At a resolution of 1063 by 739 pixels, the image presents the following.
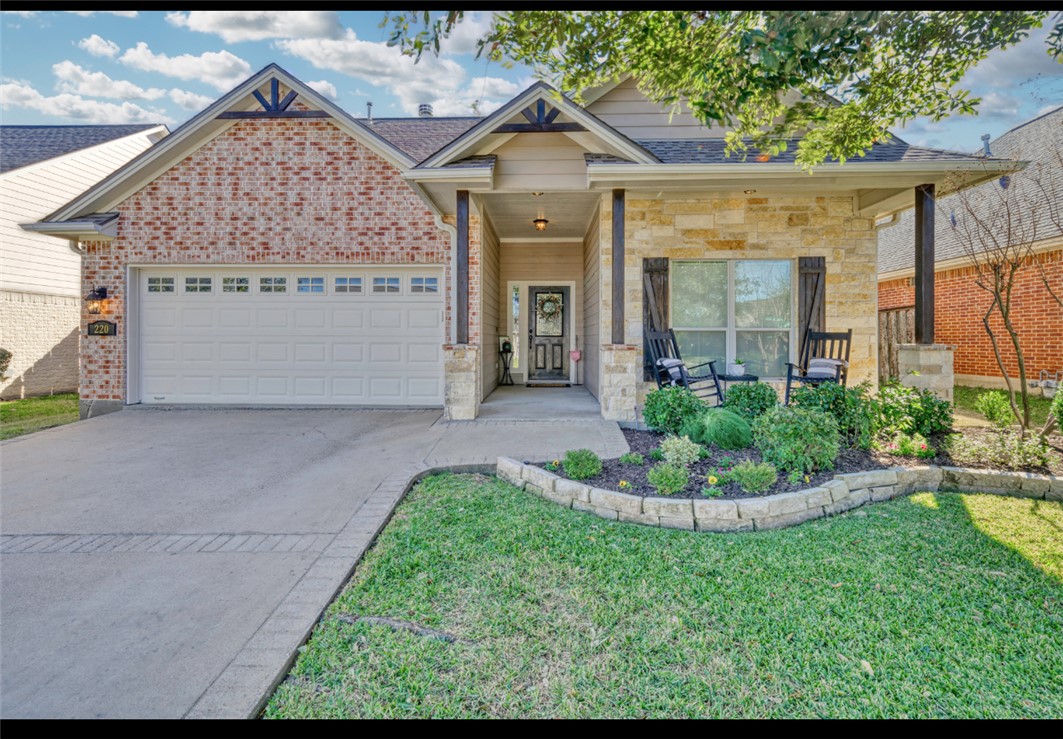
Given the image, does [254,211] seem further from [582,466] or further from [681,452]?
[681,452]

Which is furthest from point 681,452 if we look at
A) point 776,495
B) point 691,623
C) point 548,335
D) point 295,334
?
point 548,335

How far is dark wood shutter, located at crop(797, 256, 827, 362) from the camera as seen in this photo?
7.09 meters

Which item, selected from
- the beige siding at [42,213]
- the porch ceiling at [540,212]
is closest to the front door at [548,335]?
the porch ceiling at [540,212]

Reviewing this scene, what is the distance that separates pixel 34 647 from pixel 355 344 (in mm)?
6300

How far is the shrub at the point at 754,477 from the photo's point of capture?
367cm

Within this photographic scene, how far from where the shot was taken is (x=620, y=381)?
6.35 m

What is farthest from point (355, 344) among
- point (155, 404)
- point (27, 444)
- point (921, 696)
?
point (921, 696)

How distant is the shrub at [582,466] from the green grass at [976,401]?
557cm

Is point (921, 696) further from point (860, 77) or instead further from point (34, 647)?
point (860, 77)

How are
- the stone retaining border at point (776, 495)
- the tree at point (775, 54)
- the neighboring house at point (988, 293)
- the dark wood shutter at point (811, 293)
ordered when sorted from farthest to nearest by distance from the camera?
1. the neighboring house at point (988, 293)
2. the dark wood shutter at point (811, 293)
3. the stone retaining border at point (776, 495)
4. the tree at point (775, 54)

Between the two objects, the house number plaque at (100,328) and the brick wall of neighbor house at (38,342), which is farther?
the brick wall of neighbor house at (38,342)

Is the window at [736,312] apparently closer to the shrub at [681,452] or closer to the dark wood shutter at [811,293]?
the dark wood shutter at [811,293]

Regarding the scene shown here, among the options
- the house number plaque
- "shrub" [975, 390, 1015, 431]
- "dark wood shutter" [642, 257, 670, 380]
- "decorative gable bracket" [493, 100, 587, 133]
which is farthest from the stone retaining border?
the house number plaque

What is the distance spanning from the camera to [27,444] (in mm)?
5781
